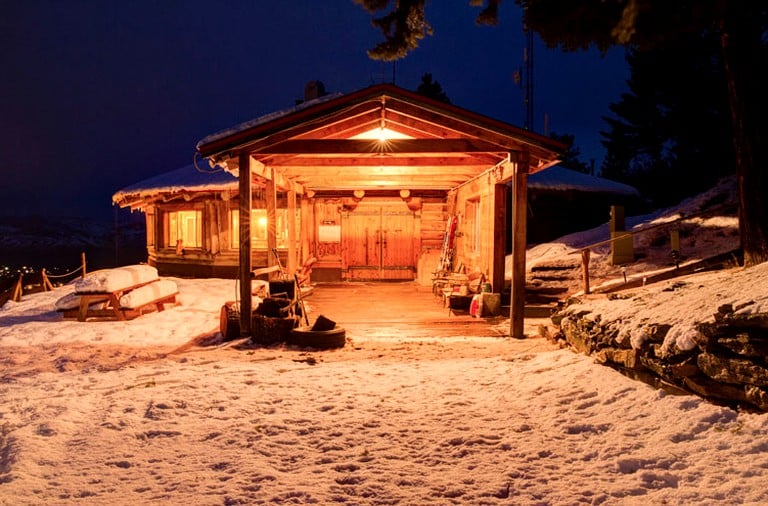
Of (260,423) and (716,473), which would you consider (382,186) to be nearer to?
(260,423)

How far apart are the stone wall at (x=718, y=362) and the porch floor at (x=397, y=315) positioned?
4.03m

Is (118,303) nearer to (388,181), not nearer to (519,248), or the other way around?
(519,248)

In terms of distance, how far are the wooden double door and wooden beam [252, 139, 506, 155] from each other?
9666 millimetres

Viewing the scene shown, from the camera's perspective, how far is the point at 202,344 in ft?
27.6

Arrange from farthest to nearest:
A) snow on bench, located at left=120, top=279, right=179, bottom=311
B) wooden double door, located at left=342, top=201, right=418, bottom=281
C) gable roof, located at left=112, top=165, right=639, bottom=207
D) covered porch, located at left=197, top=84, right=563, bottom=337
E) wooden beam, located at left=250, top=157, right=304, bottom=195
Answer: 1. wooden double door, located at left=342, top=201, right=418, bottom=281
2. gable roof, located at left=112, top=165, right=639, bottom=207
3. snow on bench, located at left=120, top=279, right=179, bottom=311
4. wooden beam, located at left=250, top=157, right=304, bottom=195
5. covered porch, located at left=197, top=84, right=563, bottom=337

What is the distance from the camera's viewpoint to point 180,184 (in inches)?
659

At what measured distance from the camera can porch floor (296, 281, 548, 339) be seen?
9141mm

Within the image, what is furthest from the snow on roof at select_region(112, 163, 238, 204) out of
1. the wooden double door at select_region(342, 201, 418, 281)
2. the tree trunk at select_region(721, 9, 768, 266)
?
the tree trunk at select_region(721, 9, 768, 266)

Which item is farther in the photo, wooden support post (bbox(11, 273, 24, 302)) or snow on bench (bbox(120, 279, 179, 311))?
wooden support post (bbox(11, 273, 24, 302))

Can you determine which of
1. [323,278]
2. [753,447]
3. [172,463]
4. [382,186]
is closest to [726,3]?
[753,447]

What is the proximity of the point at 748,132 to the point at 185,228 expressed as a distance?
16565mm

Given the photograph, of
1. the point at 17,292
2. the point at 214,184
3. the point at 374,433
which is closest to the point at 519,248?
the point at 374,433

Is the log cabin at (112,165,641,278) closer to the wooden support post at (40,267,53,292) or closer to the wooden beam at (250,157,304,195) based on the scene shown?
the wooden beam at (250,157,304,195)

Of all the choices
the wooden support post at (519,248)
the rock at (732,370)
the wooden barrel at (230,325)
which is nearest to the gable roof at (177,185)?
the wooden barrel at (230,325)
